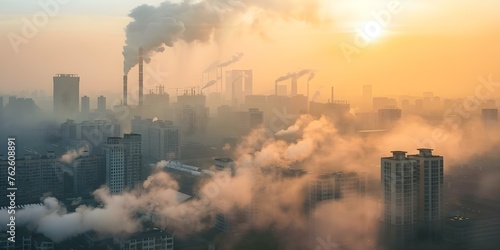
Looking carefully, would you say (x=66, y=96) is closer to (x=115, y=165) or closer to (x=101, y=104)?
(x=101, y=104)

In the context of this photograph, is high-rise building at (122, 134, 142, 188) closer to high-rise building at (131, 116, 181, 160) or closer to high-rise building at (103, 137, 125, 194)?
high-rise building at (103, 137, 125, 194)

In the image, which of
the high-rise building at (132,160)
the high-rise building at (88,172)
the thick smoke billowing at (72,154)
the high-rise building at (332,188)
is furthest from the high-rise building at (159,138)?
the high-rise building at (332,188)

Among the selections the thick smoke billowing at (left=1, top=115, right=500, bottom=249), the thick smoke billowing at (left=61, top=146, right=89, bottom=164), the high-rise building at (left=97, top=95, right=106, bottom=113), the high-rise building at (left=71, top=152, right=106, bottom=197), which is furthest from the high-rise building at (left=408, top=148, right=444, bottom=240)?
the high-rise building at (left=97, top=95, right=106, bottom=113)

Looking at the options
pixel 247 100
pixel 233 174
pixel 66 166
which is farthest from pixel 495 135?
pixel 66 166

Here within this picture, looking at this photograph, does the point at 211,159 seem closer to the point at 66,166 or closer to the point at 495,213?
the point at 66,166

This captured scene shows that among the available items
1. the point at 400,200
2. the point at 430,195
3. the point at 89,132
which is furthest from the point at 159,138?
the point at 430,195

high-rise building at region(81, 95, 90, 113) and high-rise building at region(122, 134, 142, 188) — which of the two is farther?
high-rise building at region(81, 95, 90, 113)
